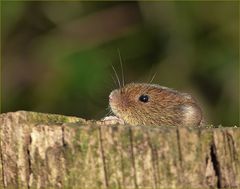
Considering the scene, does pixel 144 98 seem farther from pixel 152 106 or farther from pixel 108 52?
pixel 108 52

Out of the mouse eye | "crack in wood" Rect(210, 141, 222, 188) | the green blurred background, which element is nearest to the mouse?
the mouse eye

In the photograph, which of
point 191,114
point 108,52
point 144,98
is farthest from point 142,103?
point 108,52

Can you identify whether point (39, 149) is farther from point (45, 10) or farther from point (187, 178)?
point (45, 10)

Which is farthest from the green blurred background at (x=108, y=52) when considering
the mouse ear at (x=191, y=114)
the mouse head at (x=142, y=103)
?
the mouse ear at (x=191, y=114)

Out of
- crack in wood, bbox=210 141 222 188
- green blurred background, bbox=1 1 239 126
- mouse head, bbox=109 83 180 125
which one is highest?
green blurred background, bbox=1 1 239 126

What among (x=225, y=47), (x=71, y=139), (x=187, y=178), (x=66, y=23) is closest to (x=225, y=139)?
(x=187, y=178)

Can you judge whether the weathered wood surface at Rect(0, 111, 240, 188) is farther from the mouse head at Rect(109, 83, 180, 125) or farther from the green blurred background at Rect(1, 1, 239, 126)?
Result: the green blurred background at Rect(1, 1, 239, 126)
